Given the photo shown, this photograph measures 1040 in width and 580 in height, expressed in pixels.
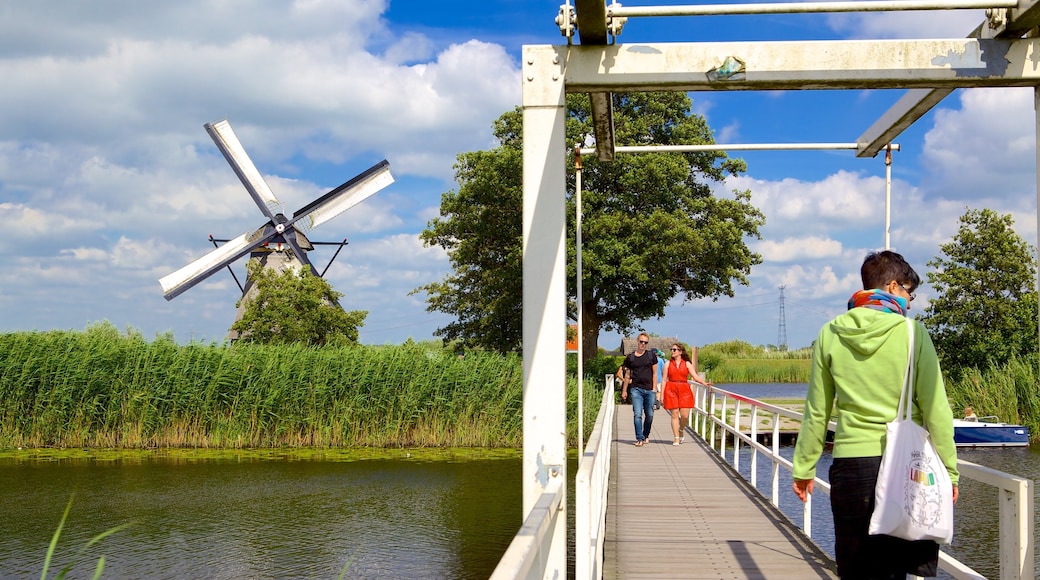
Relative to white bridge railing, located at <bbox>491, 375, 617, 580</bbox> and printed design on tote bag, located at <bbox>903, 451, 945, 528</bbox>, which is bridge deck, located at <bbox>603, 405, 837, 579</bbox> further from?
printed design on tote bag, located at <bbox>903, 451, 945, 528</bbox>

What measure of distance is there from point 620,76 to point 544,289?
40.4 inches

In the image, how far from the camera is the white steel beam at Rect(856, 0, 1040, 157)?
398cm

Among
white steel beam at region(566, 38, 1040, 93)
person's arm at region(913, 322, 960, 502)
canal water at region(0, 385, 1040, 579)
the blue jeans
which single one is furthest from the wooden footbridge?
canal water at region(0, 385, 1040, 579)

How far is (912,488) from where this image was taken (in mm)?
3082

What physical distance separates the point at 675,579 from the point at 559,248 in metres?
2.51

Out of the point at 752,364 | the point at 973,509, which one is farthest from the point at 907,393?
the point at 752,364

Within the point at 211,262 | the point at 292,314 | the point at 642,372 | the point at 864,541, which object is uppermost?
the point at 211,262

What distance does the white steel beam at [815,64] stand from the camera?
4.16 m

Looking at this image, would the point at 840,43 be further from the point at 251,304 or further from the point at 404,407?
the point at 251,304


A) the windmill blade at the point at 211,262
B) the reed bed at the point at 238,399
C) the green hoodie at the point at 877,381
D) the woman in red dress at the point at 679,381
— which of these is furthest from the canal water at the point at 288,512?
the windmill blade at the point at 211,262

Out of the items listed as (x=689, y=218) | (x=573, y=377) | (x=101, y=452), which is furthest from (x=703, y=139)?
(x=101, y=452)

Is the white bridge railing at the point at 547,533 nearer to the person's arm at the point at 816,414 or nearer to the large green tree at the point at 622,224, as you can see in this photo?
Answer: the person's arm at the point at 816,414

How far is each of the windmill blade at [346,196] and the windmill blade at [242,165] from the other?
4.68 ft

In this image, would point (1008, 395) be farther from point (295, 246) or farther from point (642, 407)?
point (295, 246)
